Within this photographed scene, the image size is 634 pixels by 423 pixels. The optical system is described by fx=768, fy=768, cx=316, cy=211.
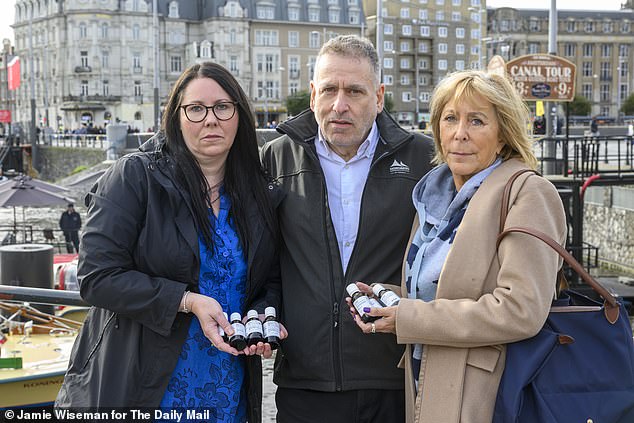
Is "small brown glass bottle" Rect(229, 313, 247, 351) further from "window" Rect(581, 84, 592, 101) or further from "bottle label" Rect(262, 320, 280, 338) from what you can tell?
"window" Rect(581, 84, 592, 101)

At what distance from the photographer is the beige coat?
227cm

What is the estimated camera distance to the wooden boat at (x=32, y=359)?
19.5ft

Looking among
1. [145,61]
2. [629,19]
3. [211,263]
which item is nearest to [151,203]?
[211,263]

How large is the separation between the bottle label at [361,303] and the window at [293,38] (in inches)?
2967

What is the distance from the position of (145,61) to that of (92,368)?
2828 inches

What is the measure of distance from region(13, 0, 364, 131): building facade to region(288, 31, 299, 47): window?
0.34ft

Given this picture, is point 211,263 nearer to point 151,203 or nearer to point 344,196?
point 151,203

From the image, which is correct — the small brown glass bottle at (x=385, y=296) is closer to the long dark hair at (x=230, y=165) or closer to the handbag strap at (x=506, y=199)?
the handbag strap at (x=506, y=199)

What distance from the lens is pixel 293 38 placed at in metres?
76.6

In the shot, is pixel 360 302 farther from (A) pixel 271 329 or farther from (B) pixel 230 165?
(B) pixel 230 165

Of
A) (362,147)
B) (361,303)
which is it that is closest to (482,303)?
(361,303)

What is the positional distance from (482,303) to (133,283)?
115 cm

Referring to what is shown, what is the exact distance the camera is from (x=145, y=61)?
234ft

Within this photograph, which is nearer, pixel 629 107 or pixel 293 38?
pixel 629 107
